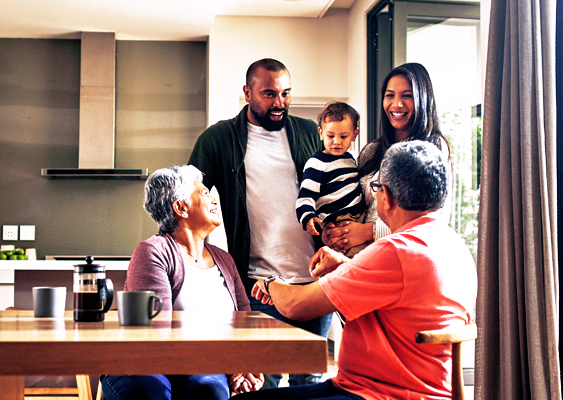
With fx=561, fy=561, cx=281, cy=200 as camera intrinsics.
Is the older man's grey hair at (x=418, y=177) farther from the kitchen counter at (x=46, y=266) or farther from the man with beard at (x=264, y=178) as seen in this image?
the kitchen counter at (x=46, y=266)

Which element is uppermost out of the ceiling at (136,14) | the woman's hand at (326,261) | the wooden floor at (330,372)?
the ceiling at (136,14)

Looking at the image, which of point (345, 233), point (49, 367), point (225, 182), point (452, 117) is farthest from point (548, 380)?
point (452, 117)

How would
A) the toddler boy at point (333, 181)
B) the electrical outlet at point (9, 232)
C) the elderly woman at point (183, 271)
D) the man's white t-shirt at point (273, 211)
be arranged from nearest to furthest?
1. the elderly woman at point (183, 271)
2. the toddler boy at point (333, 181)
3. the man's white t-shirt at point (273, 211)
4. the electrical outlet at point (9, 232)

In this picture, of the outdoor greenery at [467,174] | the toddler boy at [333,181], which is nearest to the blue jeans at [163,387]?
the toddler boy at [333,181]

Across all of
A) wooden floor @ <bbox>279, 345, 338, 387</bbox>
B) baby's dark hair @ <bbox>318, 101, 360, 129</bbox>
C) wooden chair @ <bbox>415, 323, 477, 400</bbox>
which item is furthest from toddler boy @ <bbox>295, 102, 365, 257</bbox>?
wooden floor @ <bbox>279, 345, 338, 387</bbox>

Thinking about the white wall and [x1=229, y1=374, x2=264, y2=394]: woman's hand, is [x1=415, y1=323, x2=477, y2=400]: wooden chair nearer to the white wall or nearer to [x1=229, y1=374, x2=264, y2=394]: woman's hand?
[x1=229, y1=374, x2=264, y2=394]: woman's hand

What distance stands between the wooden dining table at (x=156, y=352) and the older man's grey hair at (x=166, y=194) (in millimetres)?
888

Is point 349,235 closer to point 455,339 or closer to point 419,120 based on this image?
point 419,120

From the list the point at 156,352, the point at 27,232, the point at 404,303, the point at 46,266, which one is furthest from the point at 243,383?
the point at 27,232

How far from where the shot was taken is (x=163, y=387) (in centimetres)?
161

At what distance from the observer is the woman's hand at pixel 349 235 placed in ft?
6.62

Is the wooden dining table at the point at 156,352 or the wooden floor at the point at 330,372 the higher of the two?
the wooden dining table at the point at 156,352

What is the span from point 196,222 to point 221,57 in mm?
3100

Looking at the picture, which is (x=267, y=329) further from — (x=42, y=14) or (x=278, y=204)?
(x=42, y=14)
